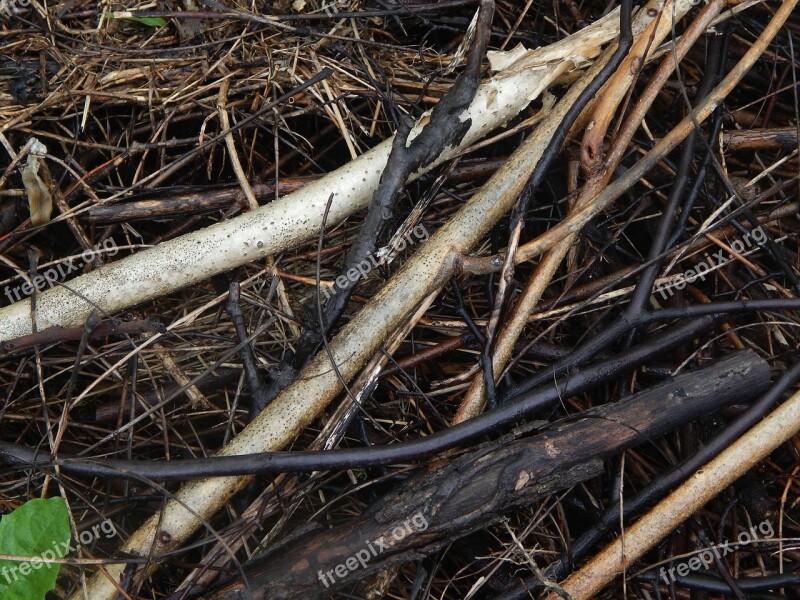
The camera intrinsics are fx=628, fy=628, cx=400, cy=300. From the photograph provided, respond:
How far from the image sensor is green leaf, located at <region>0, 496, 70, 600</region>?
159cm

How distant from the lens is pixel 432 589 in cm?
185

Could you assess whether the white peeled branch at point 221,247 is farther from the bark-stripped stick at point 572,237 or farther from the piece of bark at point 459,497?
the piece of bark at point 459,497

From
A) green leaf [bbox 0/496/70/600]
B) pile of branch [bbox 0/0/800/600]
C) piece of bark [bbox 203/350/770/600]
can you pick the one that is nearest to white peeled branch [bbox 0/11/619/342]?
pile of branch [bbox 0/0/800/600]

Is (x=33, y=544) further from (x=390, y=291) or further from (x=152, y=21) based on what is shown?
(x=152, y=21)

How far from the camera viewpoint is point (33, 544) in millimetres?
1604

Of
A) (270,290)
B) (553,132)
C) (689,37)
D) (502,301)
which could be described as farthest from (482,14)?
(270,290)

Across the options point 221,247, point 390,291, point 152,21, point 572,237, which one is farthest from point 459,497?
point 152,21

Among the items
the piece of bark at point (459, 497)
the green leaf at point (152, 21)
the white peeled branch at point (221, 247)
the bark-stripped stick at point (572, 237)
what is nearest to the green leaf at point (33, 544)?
the piece of bark at point (459, 497)

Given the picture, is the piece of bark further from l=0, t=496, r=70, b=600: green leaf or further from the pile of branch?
l=0, t=496, r=70, b=600: green leaf

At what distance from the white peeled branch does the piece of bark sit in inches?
33.3

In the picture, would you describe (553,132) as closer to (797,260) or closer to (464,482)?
(797,260)

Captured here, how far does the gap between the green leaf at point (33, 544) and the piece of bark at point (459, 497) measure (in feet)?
1.32

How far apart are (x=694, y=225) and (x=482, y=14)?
Result: 99cm

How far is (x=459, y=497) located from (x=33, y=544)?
1094 mm
